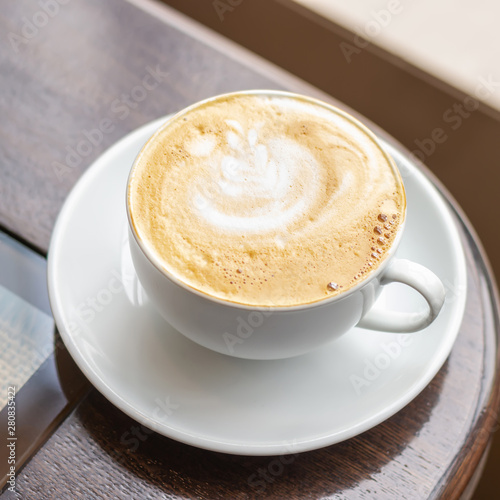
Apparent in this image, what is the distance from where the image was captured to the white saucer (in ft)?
1.96

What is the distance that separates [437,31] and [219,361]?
1.10 metres

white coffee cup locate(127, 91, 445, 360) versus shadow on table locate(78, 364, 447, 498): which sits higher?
white coffee cup locate(127, 91, 445, 360)

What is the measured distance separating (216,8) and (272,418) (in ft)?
4.23

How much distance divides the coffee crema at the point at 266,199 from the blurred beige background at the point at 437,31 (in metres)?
0.79

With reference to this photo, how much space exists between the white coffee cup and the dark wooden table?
0.40 ft

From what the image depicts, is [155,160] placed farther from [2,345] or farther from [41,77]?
[41,77]

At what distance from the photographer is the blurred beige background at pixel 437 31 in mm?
1348

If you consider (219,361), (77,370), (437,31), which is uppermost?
(437,31)

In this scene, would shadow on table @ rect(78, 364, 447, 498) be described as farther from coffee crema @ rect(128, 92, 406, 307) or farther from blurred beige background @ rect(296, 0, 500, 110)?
blurred beige background @ rect(296, 0, 500, 110)

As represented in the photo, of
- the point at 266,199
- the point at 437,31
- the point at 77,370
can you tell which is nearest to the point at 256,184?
the point at 266,199

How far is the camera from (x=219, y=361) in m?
0.66

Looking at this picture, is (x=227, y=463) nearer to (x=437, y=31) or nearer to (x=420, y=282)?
(x=420, y=282)

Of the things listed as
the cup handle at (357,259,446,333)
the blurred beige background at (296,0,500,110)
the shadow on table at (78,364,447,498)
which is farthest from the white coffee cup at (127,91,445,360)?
the blurred beige background at (296,0,500,110)

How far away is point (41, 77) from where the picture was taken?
92cm
